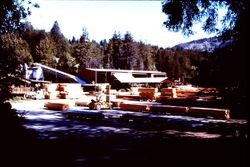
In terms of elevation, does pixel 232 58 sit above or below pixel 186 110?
above

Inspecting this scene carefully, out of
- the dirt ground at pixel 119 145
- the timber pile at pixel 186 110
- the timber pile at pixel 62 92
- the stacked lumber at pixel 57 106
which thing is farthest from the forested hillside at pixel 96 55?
the dirt ground at pixel 119 145

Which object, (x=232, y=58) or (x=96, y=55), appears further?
(x=96, y=55)

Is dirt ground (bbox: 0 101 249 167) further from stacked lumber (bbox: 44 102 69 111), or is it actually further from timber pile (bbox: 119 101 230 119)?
stacked lumber (bbox: 44 102 69 111)

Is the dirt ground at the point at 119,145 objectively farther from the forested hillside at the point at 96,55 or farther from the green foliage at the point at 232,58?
the forested hillside at the point at 96,55

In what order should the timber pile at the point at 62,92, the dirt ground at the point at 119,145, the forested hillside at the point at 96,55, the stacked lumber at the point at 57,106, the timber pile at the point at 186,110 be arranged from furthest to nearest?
1. the forested hillside at the point at 96,55
2. the timber pile at the point at 62,92
3. the stacked lumber at the point at 57,106
4. the timber pile at the point at 186,110
5. the dirt ground at the point at 119,145

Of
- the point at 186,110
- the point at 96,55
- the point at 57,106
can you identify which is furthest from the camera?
the point at 96,55

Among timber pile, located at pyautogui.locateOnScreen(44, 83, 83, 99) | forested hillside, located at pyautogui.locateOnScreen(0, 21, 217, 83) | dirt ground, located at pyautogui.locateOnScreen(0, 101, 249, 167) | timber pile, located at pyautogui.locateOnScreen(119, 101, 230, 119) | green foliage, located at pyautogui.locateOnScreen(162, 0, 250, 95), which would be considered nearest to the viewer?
dirt ground, located at pyautogui.locateOnScreen(0, 101, 249, 167)

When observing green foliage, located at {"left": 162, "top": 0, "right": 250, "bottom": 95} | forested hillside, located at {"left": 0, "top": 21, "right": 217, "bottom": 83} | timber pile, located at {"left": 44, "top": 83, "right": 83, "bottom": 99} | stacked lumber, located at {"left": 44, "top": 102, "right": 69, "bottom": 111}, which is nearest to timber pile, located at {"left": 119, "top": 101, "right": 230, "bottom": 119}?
stacked lumber, located at {"left": 44, "top": 102, "right": 69, "bottom": 111}

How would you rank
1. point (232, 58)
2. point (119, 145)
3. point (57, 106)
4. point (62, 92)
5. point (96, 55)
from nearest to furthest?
point (232, 58) → point (119, 145) → point (57, 106) → point (62, 92) → point (96, 55)

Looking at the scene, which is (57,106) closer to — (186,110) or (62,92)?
(186,110)

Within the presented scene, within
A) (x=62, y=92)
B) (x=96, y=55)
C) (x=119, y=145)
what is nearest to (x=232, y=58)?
(x=119, y=145)

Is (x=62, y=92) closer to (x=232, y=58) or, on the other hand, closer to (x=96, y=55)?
(x=232, y=58)

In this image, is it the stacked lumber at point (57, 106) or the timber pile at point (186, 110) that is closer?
the timber pile at point (186, 110)

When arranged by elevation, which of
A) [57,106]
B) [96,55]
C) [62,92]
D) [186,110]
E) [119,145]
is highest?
[96,55]
